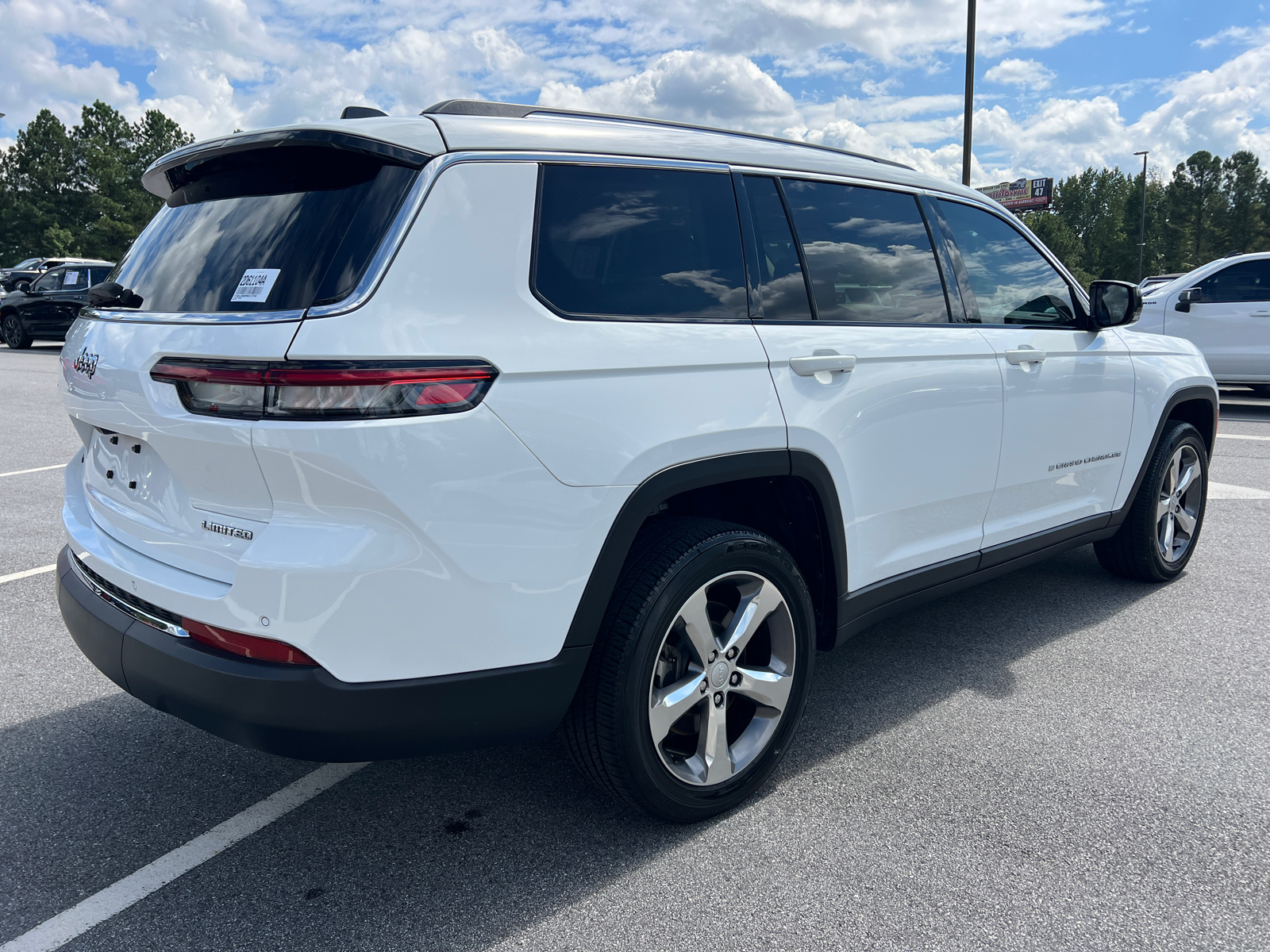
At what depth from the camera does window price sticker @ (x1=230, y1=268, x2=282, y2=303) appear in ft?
7.22

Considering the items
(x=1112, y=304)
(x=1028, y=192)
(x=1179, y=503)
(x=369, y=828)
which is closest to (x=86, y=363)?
(x=369, y=828)

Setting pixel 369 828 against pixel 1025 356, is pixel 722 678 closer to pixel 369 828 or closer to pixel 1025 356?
pixel 369 828

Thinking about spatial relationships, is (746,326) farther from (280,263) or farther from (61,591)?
(61,591)

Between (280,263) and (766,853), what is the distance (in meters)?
1.90

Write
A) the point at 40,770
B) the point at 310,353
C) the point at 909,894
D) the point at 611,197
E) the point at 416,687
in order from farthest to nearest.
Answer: the point at 40,770 → the point at 611,197 → the point at 909,894 → the point at 416,687 → the point at 310,353

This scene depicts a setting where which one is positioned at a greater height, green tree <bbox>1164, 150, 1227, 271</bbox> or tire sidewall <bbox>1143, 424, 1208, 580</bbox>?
green tree <bbox>1164, 150, 1227, 271</bbox>

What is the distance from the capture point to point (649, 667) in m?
2.46

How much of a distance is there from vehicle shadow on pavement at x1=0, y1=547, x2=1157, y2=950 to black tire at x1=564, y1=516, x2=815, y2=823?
155mm

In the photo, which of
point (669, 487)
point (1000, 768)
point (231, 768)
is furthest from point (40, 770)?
point (1000, 768)

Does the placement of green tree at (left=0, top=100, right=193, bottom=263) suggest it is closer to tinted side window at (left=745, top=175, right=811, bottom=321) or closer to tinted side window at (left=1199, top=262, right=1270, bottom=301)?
tinted side window at (left=1199, top=262, right=1270, bottom=301)

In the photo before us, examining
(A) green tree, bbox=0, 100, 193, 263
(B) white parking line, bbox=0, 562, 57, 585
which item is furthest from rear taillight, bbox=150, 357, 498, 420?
(A) green tree, bbox=0, 100, 193, 263

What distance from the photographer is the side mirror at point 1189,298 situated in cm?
1215

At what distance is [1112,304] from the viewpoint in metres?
4.14

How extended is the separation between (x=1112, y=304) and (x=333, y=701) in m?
3.57
